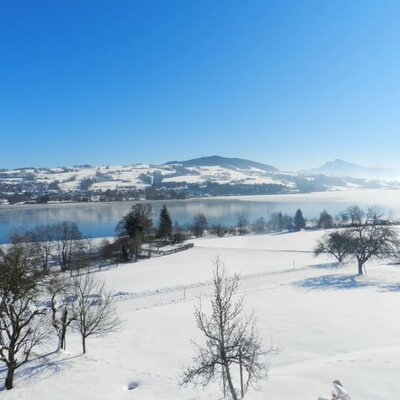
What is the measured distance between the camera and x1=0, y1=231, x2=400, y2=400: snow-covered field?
11867mm

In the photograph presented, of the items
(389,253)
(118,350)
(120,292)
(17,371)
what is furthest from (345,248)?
(17,371)

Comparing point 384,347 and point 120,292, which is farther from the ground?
point 384,347

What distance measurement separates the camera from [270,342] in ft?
56.7

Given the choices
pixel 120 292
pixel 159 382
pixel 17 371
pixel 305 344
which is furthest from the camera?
pixel 120 292

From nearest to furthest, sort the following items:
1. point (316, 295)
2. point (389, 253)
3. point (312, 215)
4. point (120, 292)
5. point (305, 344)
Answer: point (305, 344) < point (316, 295) < point (120, 292) < point (389, 253) < point (312, 215)

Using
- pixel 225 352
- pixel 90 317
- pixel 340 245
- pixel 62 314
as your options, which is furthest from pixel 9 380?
pixel 340 245

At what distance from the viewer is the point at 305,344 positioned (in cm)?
1645

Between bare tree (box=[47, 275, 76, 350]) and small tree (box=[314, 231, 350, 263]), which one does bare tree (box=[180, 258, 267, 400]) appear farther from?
small tree (box=[314, 231, 350, 263])

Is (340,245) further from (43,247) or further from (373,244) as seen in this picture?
(43,247)

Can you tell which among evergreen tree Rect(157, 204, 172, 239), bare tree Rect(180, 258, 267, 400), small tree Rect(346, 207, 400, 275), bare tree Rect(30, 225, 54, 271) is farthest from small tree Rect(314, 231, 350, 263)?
evergreen tree Rect(157, 204, 172, 239)

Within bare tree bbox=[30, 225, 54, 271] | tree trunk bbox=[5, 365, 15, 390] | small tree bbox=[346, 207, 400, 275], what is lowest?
bare tree bbox=[30, 225, 54, 271]

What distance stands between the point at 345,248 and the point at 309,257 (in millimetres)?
15299

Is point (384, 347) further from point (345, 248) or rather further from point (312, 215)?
point (312, 215)

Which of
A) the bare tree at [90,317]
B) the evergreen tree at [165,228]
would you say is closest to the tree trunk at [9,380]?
the bare tree at [90,317]
